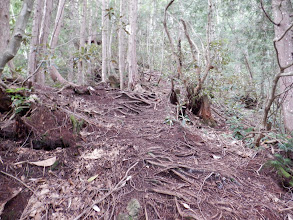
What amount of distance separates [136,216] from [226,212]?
107 centimetres

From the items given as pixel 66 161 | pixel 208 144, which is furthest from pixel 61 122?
pixel 208 144

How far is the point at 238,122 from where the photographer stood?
546cm

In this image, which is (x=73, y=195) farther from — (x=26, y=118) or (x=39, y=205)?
(x=26, y=118)

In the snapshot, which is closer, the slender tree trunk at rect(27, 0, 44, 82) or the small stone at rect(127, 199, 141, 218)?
the small stone at rect(127, 199, 141, 218)

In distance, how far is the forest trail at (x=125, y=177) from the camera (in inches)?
84.0

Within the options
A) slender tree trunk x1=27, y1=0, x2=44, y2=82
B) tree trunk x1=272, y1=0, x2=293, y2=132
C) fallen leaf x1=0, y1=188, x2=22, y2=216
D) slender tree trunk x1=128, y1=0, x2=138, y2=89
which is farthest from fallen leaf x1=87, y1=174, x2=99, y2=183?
slender tree trunk x1=128, y1=0, x2=138, y2=89

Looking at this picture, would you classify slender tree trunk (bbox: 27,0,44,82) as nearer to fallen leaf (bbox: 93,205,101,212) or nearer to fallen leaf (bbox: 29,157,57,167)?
fallen leaf (bbox: 29,157,57,167)

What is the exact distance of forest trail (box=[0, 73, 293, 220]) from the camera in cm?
213

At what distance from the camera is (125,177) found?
2.56 metres

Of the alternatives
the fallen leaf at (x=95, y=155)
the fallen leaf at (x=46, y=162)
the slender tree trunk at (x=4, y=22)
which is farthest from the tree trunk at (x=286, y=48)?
the slender tree trunk at (x=4, y=22)

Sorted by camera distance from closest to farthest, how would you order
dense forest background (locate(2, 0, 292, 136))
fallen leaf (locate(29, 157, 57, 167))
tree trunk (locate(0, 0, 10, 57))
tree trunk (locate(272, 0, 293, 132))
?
tree trunk (locate(0, 0, 10, 57)), fallen leaf (locate(29, 157, 57, 167)), dense forest background (locate(2, 0, 292, 136)), tree trunk (locate(272, 0, 293, 132))

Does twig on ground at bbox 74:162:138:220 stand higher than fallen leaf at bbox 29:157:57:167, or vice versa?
fallen leaf at bbox 29:157:57:167

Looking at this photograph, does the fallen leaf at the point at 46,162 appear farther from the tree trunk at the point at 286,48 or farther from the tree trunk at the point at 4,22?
the tree trunk at the point at 286,48

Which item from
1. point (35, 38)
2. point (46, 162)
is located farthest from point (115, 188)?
point (35, 38)
